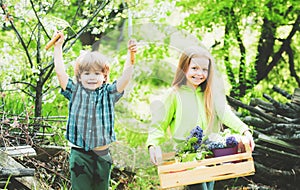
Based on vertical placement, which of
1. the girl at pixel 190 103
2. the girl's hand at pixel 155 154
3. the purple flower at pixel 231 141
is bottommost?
the girl's hand at pixel 155 154

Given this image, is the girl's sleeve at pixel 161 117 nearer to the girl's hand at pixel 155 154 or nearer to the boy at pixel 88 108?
the girl's hand at pixel 155 154

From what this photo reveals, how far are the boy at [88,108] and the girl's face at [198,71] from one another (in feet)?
1.15

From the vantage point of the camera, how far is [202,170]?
2719 mm

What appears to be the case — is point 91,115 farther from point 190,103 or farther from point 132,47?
point 190,103

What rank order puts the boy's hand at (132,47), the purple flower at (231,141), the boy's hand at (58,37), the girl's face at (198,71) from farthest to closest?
the purple flower at (231,141) < the girl's face at (198,71) < the boy's hand at (58,37) < the boy's hand at (132,47)

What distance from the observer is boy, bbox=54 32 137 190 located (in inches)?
104

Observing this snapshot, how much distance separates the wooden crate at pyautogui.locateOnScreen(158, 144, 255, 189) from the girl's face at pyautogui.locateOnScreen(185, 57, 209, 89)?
1.34ft

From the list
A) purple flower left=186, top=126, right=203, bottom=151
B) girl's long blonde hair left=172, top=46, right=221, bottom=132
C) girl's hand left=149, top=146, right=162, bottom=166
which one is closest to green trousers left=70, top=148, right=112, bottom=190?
girl's hand left=149, top=146, right=162, bottom=166

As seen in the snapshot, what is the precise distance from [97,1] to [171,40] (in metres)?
1.91

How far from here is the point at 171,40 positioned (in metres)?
2.74

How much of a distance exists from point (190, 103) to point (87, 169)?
63 cm

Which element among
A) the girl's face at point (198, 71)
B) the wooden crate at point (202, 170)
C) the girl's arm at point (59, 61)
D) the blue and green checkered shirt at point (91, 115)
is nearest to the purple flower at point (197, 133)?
the wooden crate at point (202, 170)

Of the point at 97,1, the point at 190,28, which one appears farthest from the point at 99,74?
the point at 190,28

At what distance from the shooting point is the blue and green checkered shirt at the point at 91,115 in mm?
2660
